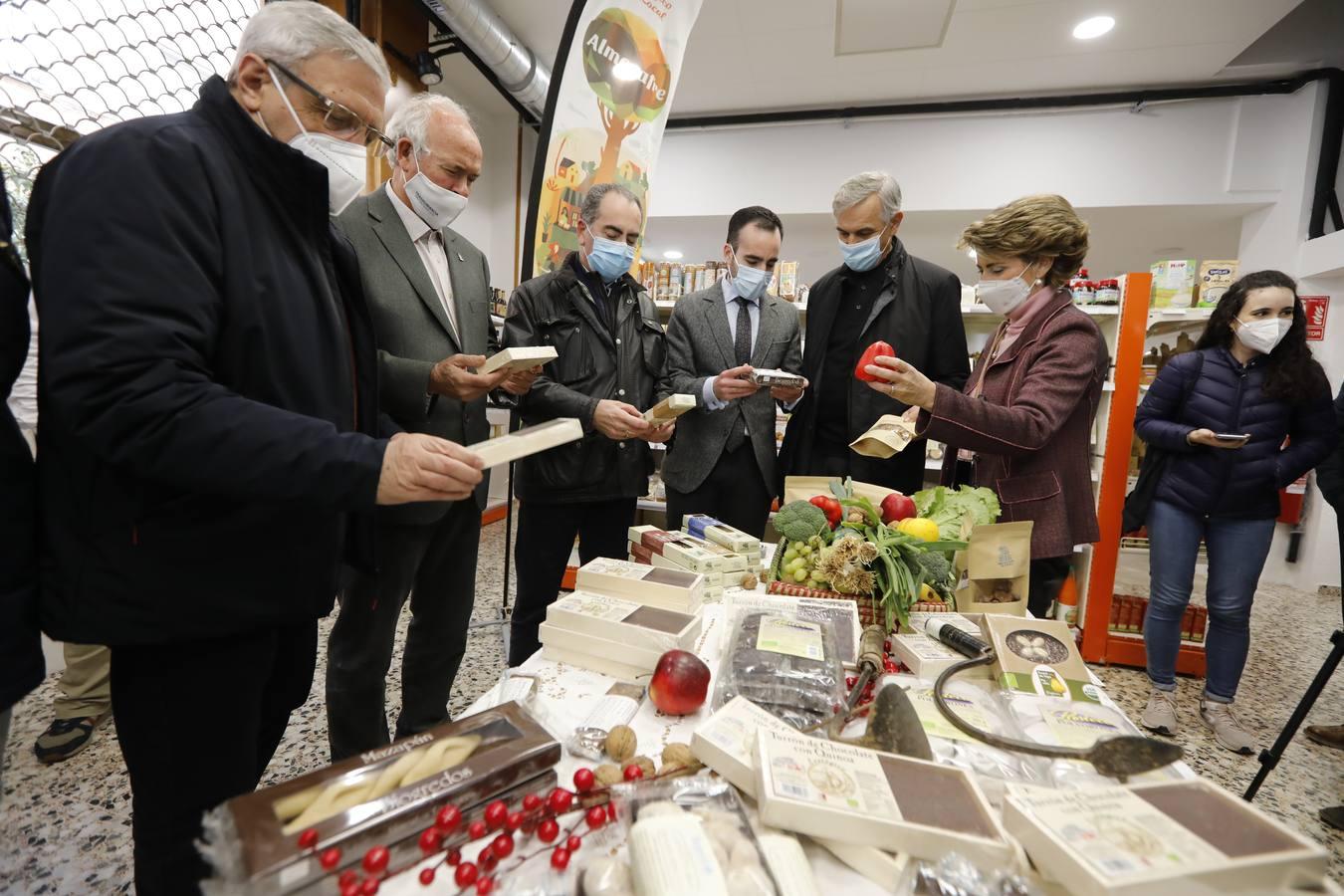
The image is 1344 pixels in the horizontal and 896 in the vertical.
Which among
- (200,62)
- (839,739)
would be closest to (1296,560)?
(839,739)

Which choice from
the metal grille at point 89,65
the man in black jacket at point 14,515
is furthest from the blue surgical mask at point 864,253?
the metal grille at point 89,65

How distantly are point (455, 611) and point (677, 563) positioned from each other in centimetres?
79

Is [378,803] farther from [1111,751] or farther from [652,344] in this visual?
[652,344]

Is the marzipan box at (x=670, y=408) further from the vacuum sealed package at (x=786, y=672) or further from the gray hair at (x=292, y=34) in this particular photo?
the gray hair at (x=292, y=34)

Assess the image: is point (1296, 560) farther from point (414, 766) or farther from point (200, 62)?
point (200, 62)

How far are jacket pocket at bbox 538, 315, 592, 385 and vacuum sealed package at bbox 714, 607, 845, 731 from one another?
130 centimetres

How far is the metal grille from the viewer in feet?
6.68

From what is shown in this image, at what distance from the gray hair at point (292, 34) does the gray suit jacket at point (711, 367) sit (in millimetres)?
1532

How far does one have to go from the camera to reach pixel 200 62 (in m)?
2.74

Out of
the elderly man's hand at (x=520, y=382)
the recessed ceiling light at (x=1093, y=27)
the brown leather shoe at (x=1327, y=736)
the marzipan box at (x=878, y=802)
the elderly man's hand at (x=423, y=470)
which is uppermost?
the recessed ceiling light at (x=1093, y=27)

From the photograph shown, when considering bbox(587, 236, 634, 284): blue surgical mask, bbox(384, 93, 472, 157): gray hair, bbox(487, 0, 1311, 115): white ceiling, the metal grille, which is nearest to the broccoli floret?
bbox(587, 236, 634, 284): blue surgical mask

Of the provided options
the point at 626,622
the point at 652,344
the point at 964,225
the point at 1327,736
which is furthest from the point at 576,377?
the point at 964,225

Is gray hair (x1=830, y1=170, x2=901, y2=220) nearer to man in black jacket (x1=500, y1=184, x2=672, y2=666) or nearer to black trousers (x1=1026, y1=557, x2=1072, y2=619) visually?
man in black jacket (x1=500, y1=184, x2=672, y2=666)

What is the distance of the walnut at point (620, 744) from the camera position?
0.83m
